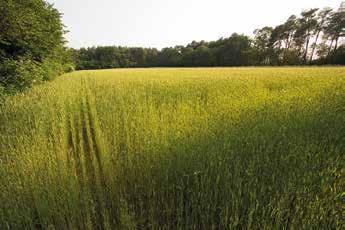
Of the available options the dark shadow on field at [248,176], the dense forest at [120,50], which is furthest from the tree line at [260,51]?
the dark shadow on field at [248,176]

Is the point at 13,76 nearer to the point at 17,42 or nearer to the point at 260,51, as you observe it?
the point at 17,42

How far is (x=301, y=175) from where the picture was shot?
175 centimetres

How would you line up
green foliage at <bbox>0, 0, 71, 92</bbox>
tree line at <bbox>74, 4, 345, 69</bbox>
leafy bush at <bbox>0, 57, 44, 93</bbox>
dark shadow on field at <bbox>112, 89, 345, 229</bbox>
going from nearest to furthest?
dark shadow on field at <bbox>112, 89, 345, 229</bbox>
leafy bush at <bbox>0, 57, 44, 93</bbox>
green foliage at <bbox>0, 0, 71, 92</bbox>
tree line at <bbox>74, 4, 345, 69</bbox>

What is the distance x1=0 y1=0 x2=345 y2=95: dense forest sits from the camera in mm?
8211

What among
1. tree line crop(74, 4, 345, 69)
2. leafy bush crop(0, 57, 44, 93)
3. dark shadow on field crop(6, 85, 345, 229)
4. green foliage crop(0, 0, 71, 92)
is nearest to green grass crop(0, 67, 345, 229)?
dark shadow on field crop(6, 85, 345, 229)

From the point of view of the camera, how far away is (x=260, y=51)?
5447 cm

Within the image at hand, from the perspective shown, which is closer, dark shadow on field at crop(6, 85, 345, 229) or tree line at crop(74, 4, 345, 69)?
dark shadow on field at crop(6, 85, 345, 229)

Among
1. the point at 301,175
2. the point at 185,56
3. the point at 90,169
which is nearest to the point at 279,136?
the point at 301,175

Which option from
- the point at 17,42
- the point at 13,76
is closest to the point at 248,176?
the point at 13,76

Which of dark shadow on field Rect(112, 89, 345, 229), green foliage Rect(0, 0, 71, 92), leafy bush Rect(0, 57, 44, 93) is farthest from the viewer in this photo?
green foliage Rect(0, 0, 71, 92)

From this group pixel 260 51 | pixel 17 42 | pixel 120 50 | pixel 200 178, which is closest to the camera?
pixel 200 178

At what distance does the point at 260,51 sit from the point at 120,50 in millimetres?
52538

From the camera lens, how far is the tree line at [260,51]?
146 ft

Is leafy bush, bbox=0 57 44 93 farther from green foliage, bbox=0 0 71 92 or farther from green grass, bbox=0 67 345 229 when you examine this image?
green grass, bbox=0 67 345 229
